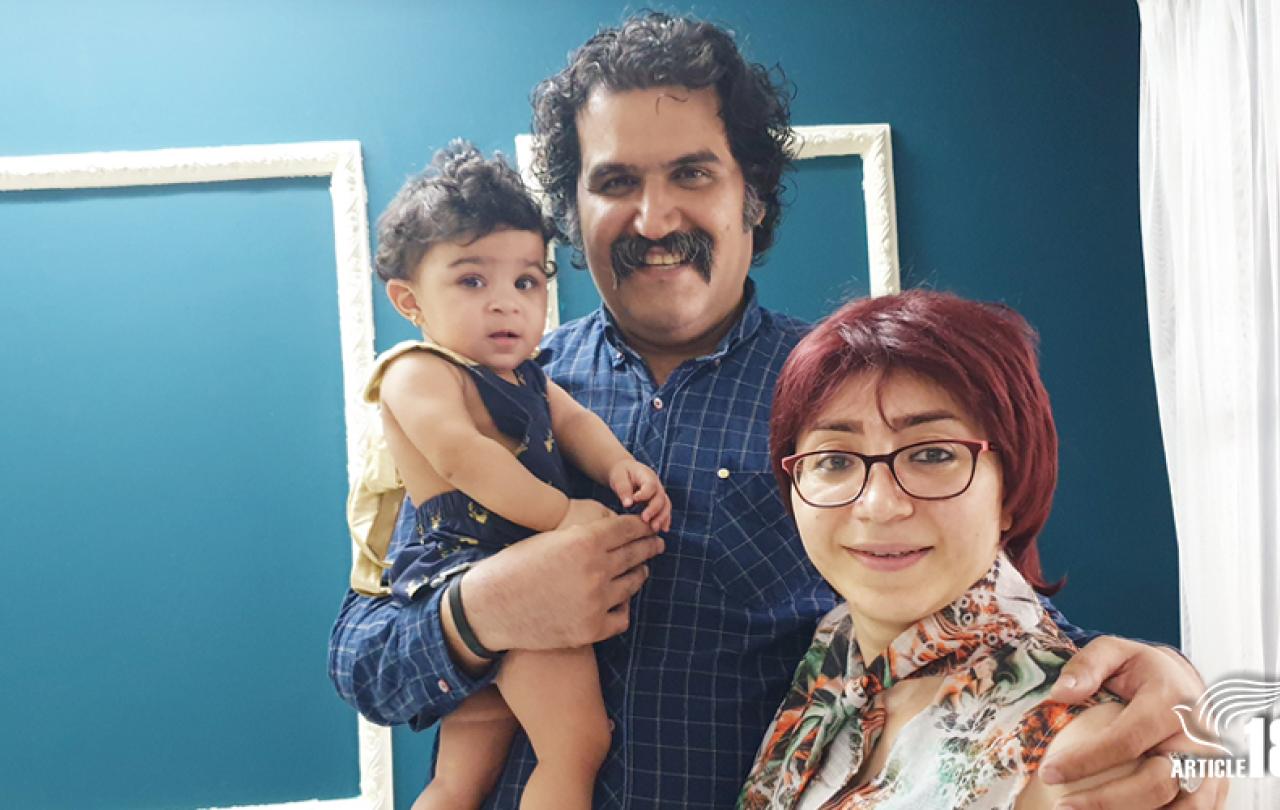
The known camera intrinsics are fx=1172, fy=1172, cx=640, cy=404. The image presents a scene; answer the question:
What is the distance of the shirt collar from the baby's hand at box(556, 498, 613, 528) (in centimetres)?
30

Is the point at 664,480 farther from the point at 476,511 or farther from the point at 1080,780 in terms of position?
the point at 1080,780

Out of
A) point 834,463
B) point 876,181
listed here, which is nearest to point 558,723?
point 834,463

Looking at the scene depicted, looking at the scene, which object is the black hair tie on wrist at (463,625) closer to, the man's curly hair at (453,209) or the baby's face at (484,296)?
the baby's face at (484,296)

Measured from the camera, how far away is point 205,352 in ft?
9.94

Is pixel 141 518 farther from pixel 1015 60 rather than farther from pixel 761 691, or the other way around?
pixel 1015 60

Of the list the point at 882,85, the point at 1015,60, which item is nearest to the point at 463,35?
the point at 882,85

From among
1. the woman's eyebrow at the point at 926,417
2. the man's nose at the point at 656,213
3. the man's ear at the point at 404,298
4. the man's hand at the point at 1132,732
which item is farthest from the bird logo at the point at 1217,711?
the man's ear at the point at 404,298

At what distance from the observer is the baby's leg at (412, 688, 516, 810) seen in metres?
1.63

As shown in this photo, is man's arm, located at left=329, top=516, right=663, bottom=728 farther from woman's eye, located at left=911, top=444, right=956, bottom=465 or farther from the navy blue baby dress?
woman's eye, located at left=911, top=444, right=956, bottom=465

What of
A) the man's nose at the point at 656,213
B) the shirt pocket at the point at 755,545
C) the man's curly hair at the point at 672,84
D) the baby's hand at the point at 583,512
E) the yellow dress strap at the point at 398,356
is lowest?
the shirt pocket at the point at 755,545

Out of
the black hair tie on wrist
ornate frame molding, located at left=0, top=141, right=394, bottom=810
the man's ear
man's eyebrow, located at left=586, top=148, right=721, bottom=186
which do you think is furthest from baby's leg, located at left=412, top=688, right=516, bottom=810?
ornate frame molding, located at left=0, top=141, right=394, bottom=810

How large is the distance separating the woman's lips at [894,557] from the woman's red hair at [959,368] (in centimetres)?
13

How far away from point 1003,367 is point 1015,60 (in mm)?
2237

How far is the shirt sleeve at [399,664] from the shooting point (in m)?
1.57
